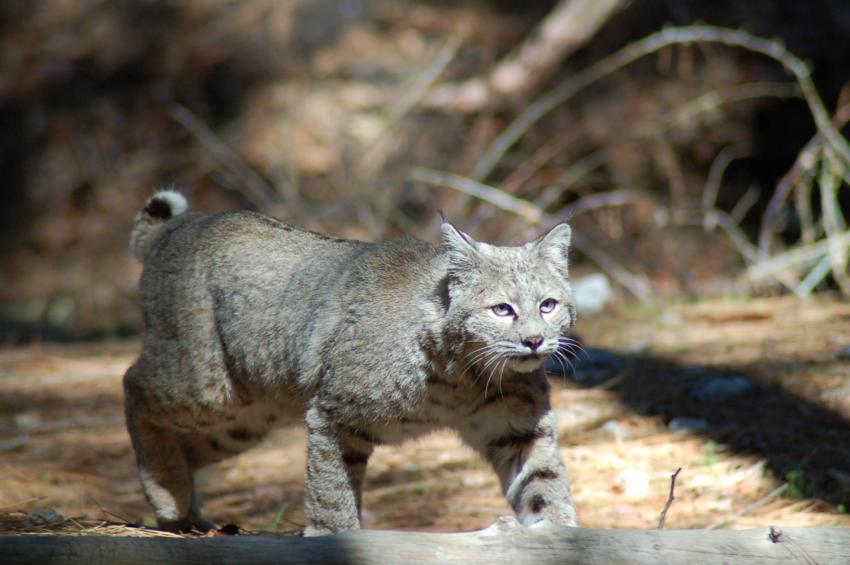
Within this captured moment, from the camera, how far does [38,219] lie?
11.5 metres

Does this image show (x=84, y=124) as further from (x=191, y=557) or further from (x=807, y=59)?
(x=191, y=557)

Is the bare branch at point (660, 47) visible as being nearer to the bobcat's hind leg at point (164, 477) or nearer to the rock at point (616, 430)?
the rock at point (616, 430)

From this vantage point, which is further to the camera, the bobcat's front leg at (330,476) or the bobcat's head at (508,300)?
the bobcat's front leg at (330,476)

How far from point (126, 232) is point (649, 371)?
699 centimetres

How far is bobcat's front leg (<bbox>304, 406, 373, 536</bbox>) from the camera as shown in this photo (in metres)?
4.05

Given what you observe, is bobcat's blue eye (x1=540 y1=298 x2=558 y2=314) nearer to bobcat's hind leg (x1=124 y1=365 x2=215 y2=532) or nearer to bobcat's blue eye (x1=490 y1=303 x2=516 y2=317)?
bobcat's blue eye (x1=490 y1=303 x2=516 y2=317)

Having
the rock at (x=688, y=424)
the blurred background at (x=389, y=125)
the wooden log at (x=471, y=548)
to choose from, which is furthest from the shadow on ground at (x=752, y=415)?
the blurred background at (x=389, y=125)

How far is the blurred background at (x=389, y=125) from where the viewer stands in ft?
32.7

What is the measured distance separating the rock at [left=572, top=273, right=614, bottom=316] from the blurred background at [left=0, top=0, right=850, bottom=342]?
38.7 inches

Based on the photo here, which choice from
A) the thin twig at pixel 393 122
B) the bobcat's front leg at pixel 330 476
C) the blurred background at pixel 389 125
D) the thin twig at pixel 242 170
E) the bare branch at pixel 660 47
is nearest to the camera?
the bobcat's front leg at pixel 330 476

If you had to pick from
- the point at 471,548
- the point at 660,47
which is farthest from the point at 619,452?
Answer: the point at 660,47

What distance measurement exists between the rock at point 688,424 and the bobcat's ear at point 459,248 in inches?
81.5

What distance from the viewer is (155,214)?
17.4ft

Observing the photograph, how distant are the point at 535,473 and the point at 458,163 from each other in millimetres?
6328
